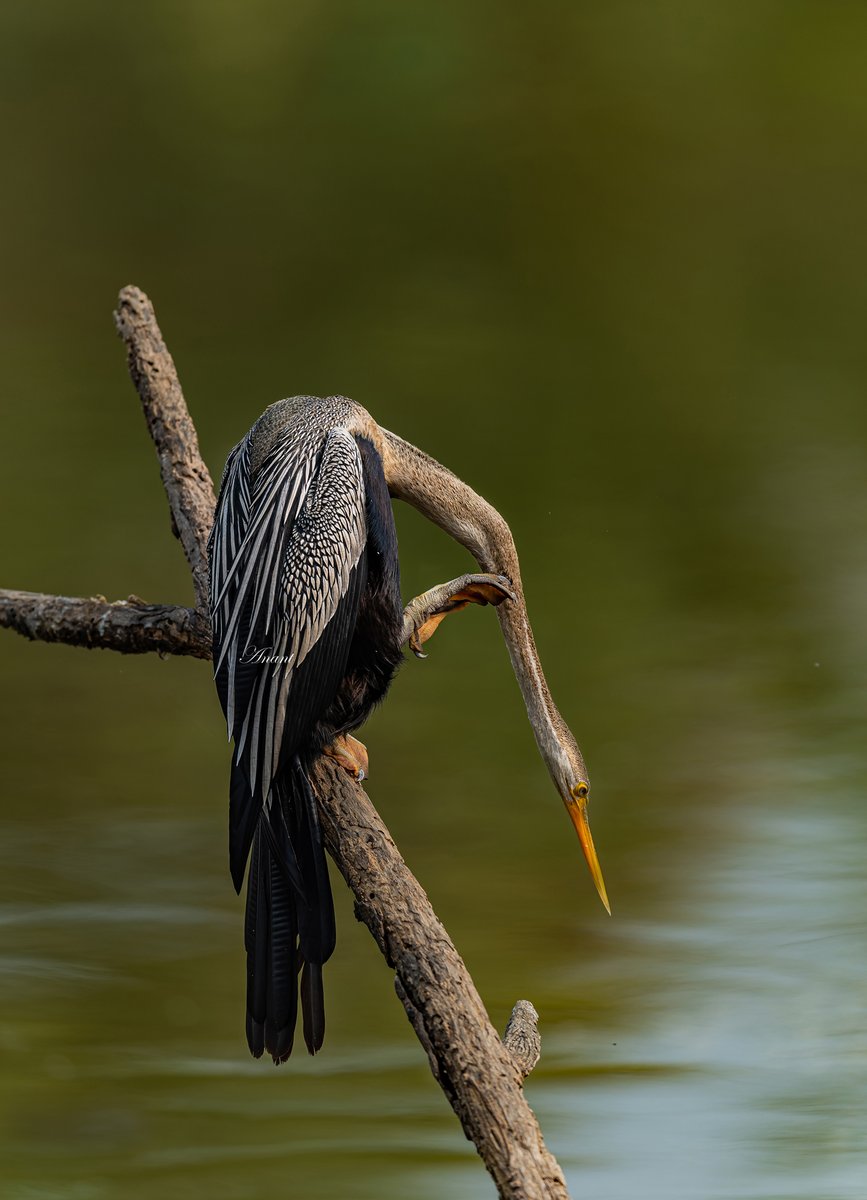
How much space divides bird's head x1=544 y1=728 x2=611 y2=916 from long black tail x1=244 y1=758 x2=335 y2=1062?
56cm

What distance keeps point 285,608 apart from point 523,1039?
60 centimetres

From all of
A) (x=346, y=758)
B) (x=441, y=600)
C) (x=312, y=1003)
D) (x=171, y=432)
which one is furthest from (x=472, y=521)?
(x=312, y=1003)

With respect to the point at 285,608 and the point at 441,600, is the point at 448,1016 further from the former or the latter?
the point at 441,600

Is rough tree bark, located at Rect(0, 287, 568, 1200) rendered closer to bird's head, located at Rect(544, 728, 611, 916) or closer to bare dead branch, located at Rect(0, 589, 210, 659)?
bare dead branch, located at Rect(0, 589, 210, 659)

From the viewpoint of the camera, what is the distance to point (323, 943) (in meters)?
1.84

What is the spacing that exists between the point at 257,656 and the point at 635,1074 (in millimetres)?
1388

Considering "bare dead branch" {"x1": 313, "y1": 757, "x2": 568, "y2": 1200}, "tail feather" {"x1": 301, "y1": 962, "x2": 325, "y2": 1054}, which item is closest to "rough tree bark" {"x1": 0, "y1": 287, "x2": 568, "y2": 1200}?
"bare dead branch" {"x1": 313, "y1": 757, "x2": 568, "y2": 1200}

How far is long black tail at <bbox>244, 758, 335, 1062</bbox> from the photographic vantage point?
184 cm

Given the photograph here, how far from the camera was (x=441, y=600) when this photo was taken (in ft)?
6.97

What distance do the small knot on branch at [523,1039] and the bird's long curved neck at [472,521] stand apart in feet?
1.88

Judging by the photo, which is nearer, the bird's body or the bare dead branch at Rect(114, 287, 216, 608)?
the bird's body

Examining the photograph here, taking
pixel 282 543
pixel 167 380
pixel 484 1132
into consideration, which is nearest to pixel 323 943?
pixel 484 1132

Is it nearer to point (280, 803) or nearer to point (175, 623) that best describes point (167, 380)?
point (175, 623)

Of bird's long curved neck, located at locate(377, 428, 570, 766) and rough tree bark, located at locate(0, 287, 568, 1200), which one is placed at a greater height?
bird's long curved neck, located at locate(377, 428, 570, 766)
